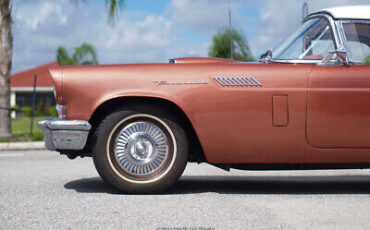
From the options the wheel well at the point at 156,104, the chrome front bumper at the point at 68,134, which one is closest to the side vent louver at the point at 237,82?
the wheel well at the point at 156,104

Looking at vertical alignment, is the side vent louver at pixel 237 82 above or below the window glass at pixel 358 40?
below

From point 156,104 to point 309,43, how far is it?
1567mm

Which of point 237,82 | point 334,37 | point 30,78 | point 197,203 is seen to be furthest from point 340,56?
point 30,78

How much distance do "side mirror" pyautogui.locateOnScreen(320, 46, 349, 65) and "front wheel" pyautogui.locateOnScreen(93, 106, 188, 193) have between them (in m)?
1.42

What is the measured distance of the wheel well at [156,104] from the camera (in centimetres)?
485

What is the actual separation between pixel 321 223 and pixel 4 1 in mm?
11145

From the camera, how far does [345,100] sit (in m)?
4.71

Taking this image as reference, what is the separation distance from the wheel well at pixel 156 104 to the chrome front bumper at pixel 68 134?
140 mm

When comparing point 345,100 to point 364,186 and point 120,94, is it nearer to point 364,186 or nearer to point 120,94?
point 364,186

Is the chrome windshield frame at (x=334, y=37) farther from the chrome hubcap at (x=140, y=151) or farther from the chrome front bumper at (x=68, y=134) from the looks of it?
the chrome front bumper at (x=68, y=134)

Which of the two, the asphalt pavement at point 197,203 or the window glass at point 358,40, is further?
the window glass at point 358,40

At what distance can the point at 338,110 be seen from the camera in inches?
185

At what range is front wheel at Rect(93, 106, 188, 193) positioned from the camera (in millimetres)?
4754

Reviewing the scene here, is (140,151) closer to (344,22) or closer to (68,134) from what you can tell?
(68,134)
